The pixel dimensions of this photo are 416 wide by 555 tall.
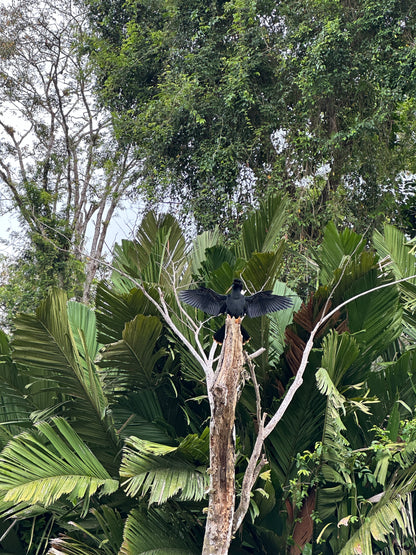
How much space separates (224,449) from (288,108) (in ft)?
27.1

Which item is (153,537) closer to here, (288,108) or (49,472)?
(49,472)

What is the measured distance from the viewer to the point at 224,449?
10.5 feet

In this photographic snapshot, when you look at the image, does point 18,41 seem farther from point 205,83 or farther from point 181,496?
point 181,496

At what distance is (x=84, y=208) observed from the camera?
1391 cm

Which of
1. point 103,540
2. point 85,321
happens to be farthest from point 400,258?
point 103,540

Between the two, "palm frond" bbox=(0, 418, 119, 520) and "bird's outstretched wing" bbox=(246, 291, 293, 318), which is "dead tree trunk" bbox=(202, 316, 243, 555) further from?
"palm frond" bbox=(0, 418, 119, 520)

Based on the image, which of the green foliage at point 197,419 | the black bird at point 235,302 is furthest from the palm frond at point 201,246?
the black bird at point 235,302

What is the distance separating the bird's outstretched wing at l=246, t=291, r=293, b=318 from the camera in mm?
3643

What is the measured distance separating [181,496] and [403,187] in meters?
A: 7.67

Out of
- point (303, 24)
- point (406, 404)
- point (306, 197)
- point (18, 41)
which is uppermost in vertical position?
point (18, 41)

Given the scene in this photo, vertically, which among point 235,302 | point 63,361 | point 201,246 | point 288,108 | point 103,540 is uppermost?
point 288,108

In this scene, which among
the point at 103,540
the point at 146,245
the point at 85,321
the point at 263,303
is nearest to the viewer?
the point at 263,303

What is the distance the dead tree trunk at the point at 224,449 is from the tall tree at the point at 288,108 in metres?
6.74

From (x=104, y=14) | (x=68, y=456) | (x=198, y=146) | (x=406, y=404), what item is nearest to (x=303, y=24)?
(x=198, y=146)
